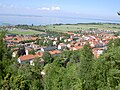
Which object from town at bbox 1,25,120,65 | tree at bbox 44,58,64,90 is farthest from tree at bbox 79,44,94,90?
town at bbox 1,25,120,65

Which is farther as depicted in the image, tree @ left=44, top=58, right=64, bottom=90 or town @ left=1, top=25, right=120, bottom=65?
A: town @ left=1, top=25, right=120, bottom=65

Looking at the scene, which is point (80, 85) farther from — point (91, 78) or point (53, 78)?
point (53, 78)

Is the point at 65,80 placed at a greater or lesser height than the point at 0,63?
lesser

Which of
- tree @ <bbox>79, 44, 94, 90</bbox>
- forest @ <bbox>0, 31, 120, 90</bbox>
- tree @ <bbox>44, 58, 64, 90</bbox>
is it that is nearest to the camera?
forest @ <bbox>0, 31, 120, 90</bbox>

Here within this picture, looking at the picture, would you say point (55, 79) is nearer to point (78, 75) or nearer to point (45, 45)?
point (78, 75)

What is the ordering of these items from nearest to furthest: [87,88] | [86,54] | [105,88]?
[105,88] < [87,88] < [86,54]

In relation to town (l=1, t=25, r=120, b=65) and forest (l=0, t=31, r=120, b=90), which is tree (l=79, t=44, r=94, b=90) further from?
town (l=1, t=25, r=120, b=65)

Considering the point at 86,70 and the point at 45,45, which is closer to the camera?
the point at 86,70

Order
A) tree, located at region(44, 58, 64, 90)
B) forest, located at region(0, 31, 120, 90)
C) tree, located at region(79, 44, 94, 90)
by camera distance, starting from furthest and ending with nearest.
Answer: tree, located at region(44, 58, 64, 90) < tree, located at region(79, 44, 94, 90) < forest, located at region(0, 31, 120, 90)

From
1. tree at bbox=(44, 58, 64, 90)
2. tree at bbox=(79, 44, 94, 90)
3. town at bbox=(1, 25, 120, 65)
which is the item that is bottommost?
town at bbox=(1, 25, 120, 65)

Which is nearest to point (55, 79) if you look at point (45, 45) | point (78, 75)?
point (78, 75)

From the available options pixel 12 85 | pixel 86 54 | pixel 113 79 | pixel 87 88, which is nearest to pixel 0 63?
pixel 12 85
